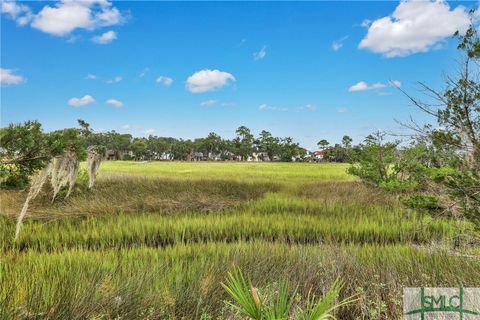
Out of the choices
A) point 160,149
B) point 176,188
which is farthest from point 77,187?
point 160,149

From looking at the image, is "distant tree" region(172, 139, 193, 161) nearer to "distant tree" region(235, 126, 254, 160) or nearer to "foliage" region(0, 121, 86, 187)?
"distant tree" region(235, 126, 254, 160)

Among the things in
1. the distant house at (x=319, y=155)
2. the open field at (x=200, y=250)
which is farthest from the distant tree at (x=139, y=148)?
the open field at (x=200, y=250)

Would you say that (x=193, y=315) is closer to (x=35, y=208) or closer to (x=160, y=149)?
(x=35, y=208)

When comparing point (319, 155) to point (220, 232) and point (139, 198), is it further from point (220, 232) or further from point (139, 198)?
point (220, 232)

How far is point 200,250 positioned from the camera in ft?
19.8

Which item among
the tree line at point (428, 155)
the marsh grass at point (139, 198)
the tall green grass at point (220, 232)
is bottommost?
the tall green grass at point (220, 232)

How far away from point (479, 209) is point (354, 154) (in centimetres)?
1212

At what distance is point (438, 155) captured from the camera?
17.3 feet

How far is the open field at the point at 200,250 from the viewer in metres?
3.63

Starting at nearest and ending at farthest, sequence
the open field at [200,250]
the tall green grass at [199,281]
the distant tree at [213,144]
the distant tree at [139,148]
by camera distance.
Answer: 1. the tall green grass at [199,281]
2. the open field at [200,250]
3. the distant tree at [139,148]
4. the distant tree at [213,144]

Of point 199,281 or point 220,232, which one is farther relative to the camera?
point 220,232

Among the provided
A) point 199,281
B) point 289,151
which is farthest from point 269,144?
point 199,281

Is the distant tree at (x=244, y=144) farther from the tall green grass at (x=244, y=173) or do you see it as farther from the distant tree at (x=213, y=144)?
the tall green grass at (x=244, y=173)

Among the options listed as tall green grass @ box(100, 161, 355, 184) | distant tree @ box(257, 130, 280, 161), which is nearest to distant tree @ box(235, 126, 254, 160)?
distant tree @ box(257, 130, 280, 161)
